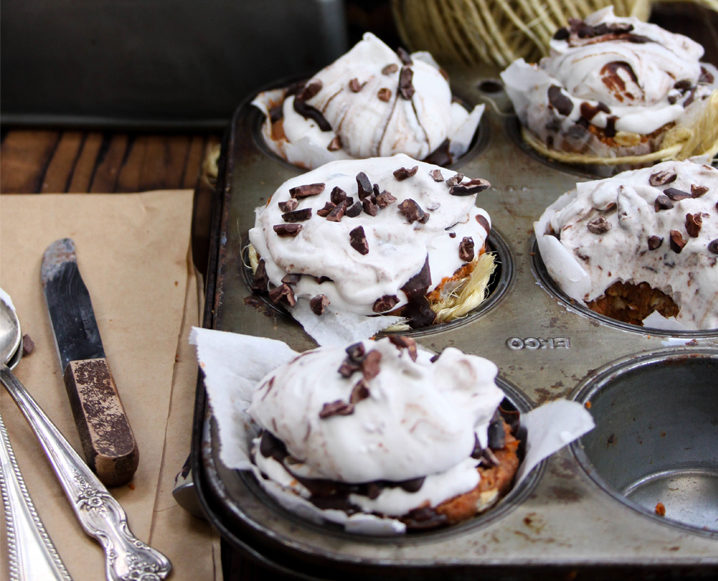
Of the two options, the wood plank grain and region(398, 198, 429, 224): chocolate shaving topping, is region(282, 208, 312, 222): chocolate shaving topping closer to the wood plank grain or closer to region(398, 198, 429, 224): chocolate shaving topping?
region(398, 198, 429, 224): chocolate shaving topping

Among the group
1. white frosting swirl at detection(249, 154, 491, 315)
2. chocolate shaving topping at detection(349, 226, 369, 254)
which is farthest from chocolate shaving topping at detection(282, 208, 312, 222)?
chocolate shaving topping at detection(349, 226, 369, 254)

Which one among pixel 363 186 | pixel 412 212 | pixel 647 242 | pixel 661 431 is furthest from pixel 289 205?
pixel 661 431

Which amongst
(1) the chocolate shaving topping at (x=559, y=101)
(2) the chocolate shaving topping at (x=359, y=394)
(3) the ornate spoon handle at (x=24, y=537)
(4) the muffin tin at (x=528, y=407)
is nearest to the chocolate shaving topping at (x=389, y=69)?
(4) the muffin tin at (x=528, y=407)

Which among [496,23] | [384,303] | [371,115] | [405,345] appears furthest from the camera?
[496,23]

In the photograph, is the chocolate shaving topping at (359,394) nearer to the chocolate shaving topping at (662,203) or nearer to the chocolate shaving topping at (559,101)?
the chocolate shaving topping at (662,203)

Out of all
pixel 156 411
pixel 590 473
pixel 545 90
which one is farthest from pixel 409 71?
pixel 590 473

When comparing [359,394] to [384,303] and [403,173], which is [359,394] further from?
[403,173]
